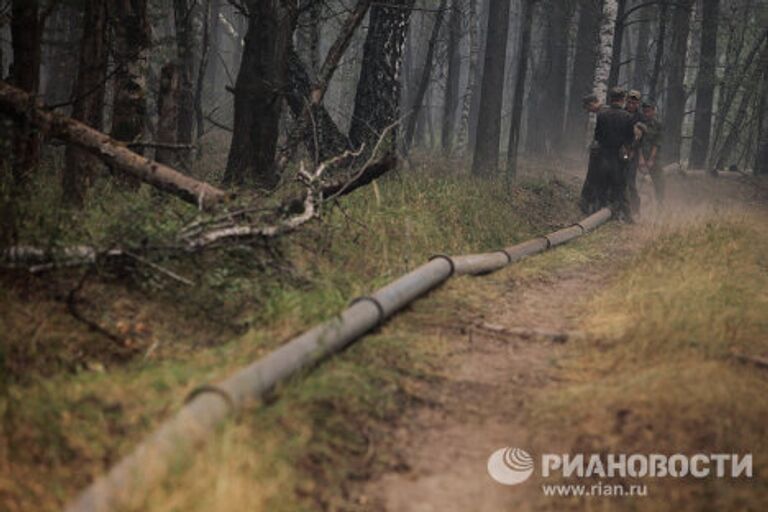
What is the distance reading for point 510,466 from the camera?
3947mm

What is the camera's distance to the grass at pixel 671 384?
3723 mm

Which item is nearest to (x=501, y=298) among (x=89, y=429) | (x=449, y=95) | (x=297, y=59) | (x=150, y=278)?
(x=150, y=278)

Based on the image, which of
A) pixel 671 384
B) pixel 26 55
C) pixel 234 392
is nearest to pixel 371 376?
pixel 234 392

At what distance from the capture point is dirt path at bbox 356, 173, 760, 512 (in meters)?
3.66

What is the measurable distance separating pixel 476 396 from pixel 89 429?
2240 mm

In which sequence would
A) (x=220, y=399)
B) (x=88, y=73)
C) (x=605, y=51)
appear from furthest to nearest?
(x=605, y=51), (x=88, y=73), (x=220, y=399)

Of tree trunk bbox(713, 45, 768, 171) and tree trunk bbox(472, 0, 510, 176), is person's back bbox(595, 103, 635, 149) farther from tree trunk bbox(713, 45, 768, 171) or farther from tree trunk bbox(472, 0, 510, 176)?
tree trunk bbox(713, 45, 768, 171)

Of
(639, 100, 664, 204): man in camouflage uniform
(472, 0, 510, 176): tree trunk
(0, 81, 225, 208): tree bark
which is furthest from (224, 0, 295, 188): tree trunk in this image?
(639, 100, 664, 204): man in camouflage uniform

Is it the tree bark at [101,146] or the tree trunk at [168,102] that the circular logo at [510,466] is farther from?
the tree trunk at [168,102]

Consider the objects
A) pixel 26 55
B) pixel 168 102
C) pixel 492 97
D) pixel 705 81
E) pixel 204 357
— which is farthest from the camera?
pixel 705 81

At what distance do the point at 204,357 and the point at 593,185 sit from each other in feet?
34.4

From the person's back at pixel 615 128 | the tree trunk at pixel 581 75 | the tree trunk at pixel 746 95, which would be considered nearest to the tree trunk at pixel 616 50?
the tree trunk at pixel 581 75

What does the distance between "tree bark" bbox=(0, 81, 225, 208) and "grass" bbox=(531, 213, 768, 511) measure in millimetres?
3211

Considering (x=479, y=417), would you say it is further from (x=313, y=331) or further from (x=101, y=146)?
(x=101, y=146)
